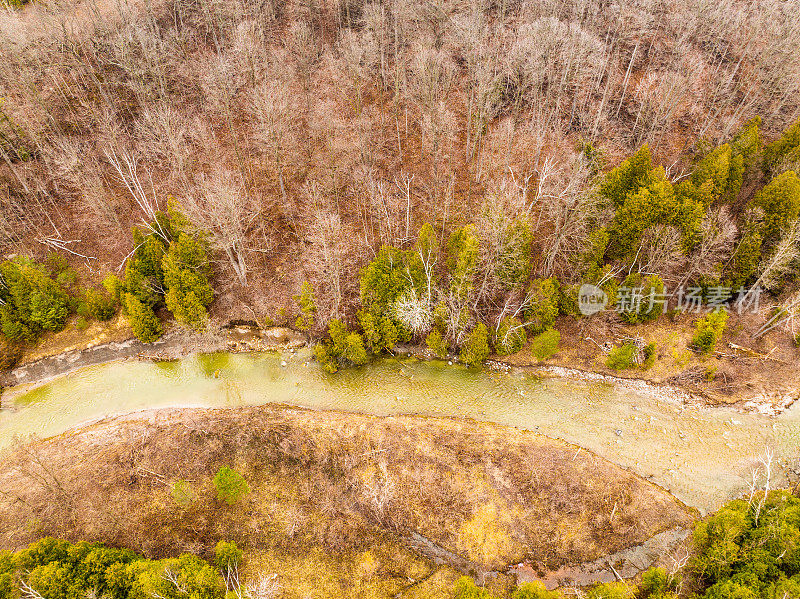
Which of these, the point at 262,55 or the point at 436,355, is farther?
the point at 262,55

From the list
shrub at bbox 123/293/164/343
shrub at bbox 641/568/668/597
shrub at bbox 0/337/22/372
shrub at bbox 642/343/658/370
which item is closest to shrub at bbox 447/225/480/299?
shrub at bbox 642/343/658/370

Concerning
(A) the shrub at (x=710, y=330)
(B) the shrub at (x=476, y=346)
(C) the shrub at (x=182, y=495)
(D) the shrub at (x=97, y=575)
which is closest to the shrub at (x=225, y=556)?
(D) the shrub at (x=97, y=575)

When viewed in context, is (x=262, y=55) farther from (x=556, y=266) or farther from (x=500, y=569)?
(x=500, y=569)

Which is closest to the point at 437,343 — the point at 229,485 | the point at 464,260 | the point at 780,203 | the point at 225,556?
the point at 464,260

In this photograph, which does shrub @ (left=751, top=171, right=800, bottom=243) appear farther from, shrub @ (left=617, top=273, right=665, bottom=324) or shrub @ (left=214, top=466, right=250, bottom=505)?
shrub @ (left=214, top=466, right=250, bottom=505)

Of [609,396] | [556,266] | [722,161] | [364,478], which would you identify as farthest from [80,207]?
[722,161]

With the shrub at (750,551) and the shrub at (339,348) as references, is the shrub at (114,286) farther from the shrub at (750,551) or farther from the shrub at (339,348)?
the shrub at (750,551)
